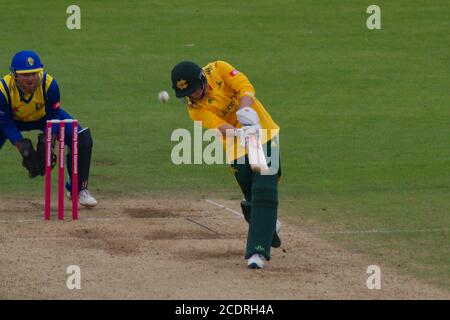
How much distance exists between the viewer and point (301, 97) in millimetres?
20219

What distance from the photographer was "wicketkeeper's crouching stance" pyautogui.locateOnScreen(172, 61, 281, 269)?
417 inches

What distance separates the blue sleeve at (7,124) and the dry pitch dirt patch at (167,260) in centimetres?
82

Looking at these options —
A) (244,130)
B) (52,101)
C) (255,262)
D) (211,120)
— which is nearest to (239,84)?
(211,120)

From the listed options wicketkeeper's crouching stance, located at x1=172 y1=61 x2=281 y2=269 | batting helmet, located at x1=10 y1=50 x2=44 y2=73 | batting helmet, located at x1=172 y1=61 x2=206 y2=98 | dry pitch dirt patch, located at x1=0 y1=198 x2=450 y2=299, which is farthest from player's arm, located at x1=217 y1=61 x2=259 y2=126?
batting helmet, located at x1=10 y1=50 x2=44 y2=73

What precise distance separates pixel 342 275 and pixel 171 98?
33.4ft

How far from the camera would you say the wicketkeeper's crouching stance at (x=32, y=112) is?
12.9 m

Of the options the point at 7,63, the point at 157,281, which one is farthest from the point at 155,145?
the point at 157,281

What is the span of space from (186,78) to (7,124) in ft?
10.7

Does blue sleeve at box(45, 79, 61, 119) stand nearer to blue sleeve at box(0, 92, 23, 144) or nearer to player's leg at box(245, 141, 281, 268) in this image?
blue sleeve at box(0, 92, 23, 144)

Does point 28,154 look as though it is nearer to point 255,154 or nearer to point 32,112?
point 32,112

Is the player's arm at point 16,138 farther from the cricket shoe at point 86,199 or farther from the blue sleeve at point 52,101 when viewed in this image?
the cricket shoe at point 86,199

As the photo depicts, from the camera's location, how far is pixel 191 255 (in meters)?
11.3

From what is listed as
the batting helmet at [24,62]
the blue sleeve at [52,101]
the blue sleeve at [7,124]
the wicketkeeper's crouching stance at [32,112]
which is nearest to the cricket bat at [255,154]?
the wicketkeeper's crouching stance at [32,112]
